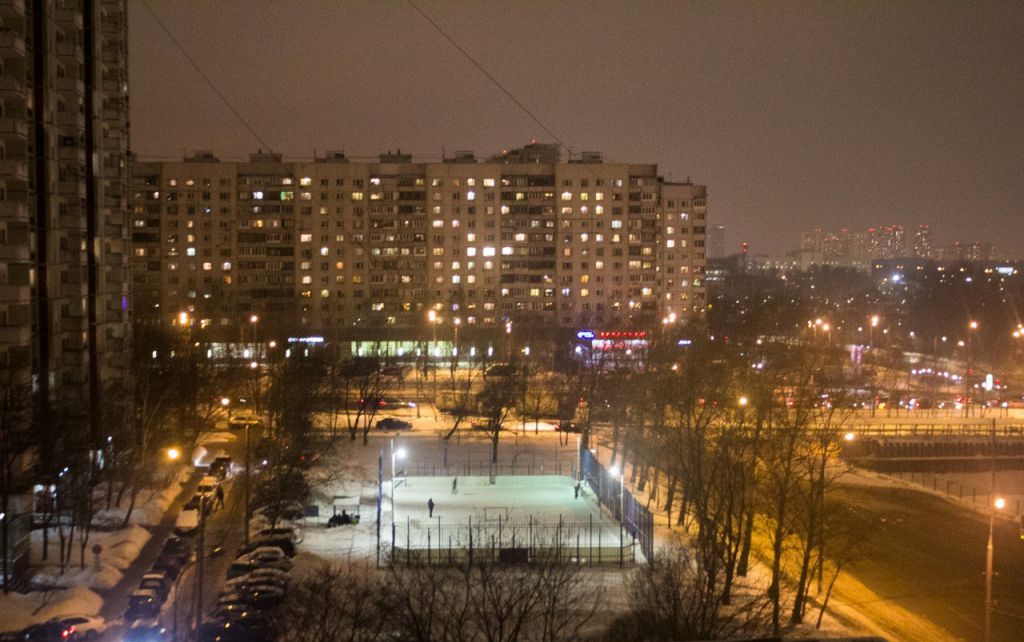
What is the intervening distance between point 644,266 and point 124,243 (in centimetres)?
2765

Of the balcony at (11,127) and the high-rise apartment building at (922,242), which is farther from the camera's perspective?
the high-rise apartment building at (922,242)

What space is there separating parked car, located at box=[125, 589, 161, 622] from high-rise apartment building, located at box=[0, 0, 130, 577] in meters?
3.31

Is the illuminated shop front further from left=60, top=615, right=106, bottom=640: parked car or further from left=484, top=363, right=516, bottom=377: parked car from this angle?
left=60, top=615, right=106, bottom=640: parked car

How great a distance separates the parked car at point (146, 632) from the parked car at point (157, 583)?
3.18 ft

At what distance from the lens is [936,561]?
53.8 ft

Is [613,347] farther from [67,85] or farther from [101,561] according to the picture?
[101,561]

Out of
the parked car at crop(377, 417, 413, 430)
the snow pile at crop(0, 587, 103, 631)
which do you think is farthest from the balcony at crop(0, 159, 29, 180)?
the parked car at crop(377, 417, 413, 430)

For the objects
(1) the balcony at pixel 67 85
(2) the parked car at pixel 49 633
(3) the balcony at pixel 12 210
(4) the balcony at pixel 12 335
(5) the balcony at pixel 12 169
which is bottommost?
(2) the parked car at pixel 49 633

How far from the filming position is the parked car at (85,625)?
10568 millimetres

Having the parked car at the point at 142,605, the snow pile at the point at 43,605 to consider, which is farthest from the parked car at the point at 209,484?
the parked car at the point at 142,605

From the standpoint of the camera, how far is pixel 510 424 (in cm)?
2552

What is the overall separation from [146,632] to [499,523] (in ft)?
19.9

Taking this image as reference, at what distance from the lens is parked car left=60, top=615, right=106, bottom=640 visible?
1057cm

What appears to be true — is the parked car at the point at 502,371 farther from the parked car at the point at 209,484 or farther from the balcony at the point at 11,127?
the balcony at the point at 11,127
